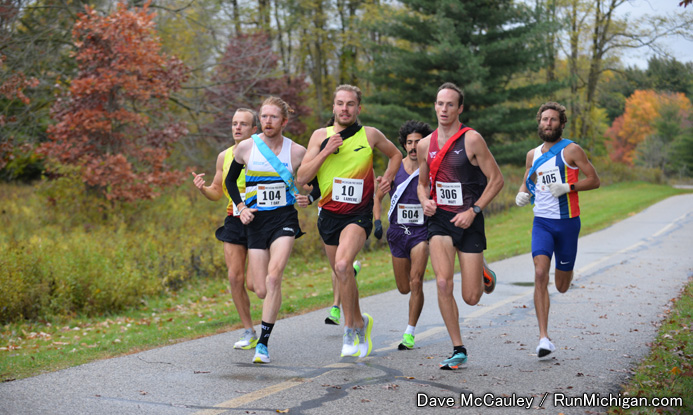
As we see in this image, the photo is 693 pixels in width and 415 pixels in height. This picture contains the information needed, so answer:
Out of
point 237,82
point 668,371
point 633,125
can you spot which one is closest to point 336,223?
point 668,371

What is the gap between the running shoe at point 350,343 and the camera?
628cm

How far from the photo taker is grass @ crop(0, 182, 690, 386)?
22.8 ft

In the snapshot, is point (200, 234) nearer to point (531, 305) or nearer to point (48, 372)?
point (531, 305)

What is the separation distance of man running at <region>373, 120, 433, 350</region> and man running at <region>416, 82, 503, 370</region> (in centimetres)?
73

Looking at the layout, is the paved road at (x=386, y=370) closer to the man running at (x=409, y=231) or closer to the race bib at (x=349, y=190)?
the man running at (x=409, y=231)

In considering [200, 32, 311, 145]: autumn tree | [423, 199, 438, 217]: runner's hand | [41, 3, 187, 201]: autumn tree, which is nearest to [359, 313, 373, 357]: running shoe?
[423, 199, 438, 217]: runner's hand

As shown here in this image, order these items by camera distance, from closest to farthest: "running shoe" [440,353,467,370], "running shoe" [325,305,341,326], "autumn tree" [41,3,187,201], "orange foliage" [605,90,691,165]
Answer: "running shoe" [440,353,467,370]
"running shoe" [325,305,341,326]
"autumn tree" [41,3,187,201]
"orange foliage" [605,90,691,165]

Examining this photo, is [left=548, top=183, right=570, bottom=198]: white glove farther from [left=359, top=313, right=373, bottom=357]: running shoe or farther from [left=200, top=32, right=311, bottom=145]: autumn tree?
[left=200, top=32, right=311, bottom=145]: autumn tree

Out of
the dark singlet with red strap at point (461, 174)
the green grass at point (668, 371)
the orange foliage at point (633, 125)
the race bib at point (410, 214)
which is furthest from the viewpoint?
the orange foliage at point (633, 125)

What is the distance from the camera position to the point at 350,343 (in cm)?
634

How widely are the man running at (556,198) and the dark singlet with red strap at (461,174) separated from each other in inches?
33.8

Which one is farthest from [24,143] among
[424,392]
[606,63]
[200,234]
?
[606,63]

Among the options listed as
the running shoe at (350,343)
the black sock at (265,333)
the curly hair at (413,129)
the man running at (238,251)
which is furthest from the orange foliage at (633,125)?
the black sock at (265,333)

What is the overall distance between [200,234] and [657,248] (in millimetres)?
9814
